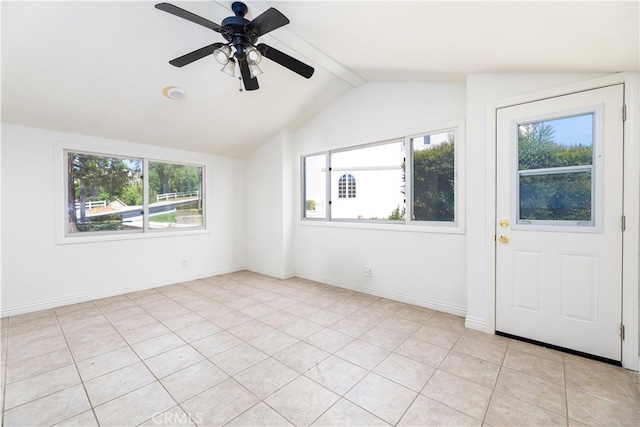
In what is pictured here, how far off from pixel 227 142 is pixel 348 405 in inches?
165

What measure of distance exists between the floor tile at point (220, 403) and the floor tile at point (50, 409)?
2.20ft

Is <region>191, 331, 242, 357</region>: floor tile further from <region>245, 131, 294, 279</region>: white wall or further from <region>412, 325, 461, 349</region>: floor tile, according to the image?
<region>245, 131, 294, 279</region>: white wall

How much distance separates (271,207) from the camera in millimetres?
4914

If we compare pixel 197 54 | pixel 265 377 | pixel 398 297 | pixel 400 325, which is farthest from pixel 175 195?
pixel 400 325

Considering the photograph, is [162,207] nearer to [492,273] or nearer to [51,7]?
[51,7]

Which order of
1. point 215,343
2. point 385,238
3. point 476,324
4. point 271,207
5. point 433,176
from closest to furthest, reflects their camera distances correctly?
1. point 215,343
2. point 476,324
3. point 433,176
4. point 385,238
5. point 271,207

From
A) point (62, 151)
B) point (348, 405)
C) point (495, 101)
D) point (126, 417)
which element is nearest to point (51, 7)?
point (62, 151)

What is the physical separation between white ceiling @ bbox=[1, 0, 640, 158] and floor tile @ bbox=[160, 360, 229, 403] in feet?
9.47

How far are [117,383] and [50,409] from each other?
0.34m

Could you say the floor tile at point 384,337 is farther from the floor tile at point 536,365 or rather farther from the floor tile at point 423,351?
the floor tile at point 536,365

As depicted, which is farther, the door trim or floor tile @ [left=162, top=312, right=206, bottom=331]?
floor tile @ [left=162, top=312, right=206, bottom=331]

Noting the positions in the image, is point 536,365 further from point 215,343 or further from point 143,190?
point 143,190

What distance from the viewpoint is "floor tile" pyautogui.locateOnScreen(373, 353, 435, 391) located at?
6.36ft

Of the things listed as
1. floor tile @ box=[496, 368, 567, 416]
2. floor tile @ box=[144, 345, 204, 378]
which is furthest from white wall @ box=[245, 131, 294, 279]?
floor tile @ box=[496, 368, 567, 416]
